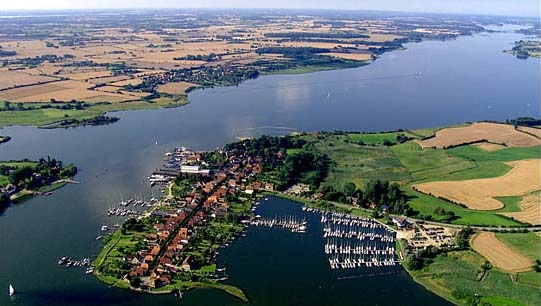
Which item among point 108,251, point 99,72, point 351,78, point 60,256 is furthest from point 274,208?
point 99,72

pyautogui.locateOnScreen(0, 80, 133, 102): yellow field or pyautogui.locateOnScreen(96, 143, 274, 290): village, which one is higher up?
pyautogui.locateOnScreen(0, 80, 133, 102): yellow field

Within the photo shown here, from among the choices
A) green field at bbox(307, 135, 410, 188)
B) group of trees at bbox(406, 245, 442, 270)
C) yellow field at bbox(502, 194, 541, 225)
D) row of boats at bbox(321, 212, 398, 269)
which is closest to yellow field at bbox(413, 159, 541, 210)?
yellow field at bbox(502, 194, 541, 225)

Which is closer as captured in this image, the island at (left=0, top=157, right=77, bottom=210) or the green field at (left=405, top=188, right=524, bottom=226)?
the green field at (left=405, top=188, right=524, bottom=226)

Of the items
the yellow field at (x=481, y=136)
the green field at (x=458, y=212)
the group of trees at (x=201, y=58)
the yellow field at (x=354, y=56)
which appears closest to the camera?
the green field at (x=458, y=212)

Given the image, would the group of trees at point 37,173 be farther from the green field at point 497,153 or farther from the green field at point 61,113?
the green field at point 497,153

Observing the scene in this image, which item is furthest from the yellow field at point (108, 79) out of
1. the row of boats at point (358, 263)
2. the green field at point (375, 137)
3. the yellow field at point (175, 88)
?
the row of boats at point (358, 263)

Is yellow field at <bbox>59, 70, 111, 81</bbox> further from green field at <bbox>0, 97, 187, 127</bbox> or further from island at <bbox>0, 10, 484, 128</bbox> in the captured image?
green field at <bbox>0, 97, 187, 127</bbox>

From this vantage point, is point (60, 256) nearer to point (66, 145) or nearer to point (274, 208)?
point (274, 208)
